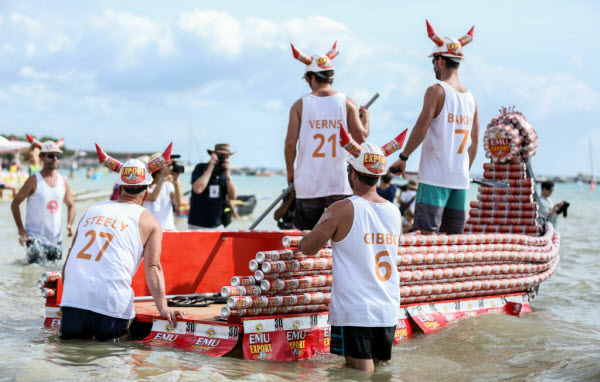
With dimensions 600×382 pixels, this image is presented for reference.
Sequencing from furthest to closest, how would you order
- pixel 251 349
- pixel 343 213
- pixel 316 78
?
pixel 316 78 → pixel 251 349 → pixel 343 213

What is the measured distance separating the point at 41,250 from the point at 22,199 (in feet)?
2.89

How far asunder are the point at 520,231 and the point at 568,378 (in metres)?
3.83

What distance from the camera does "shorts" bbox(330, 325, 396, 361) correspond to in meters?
4.84

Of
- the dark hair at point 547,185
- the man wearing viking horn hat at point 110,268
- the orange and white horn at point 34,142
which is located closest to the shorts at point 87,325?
the man wearing viking horn hat at point 110,268

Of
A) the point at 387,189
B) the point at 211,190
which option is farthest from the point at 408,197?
the point at 211,190

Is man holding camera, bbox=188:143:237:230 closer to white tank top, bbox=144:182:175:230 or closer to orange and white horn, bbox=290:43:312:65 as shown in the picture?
white tank top, bbox=144:182:175:230

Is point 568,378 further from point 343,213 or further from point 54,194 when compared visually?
point 54,194

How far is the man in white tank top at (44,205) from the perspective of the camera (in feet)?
30.4

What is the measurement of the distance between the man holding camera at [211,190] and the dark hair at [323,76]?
2980mm

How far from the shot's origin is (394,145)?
5.27 meters

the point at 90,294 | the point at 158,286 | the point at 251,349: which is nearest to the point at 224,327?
the point at 251,349

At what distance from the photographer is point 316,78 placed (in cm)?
619

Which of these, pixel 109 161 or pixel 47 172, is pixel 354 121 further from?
pixel 47 172

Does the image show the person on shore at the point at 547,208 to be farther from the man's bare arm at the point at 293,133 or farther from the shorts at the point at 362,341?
the shorts at the point at 362,341
